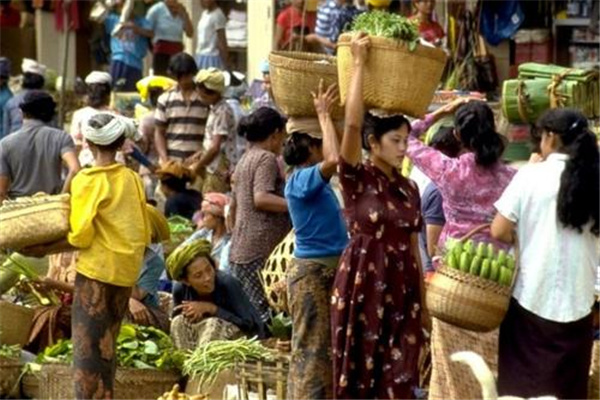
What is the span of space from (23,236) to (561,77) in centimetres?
340

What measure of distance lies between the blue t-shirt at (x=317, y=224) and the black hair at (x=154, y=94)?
320 inches

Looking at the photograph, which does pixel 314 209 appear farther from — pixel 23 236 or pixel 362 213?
pixel 23 236

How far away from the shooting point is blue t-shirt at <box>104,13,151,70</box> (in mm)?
19844

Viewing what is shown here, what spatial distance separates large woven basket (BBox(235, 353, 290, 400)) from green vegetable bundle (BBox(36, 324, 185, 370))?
0.80 metres

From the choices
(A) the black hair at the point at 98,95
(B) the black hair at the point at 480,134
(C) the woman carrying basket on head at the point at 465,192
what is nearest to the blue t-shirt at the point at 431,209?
(C) the woman carrying basket on head at the point at 465,192

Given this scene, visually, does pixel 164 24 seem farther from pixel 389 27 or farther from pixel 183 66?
pixel 389 27

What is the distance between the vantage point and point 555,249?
9.21m

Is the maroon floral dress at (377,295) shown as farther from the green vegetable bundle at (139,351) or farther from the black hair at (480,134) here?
the green vegetable bundle at (139,351)

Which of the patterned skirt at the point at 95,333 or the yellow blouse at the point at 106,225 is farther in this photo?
the patterned skirt at the point at 95,333

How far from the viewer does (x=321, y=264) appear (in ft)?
32.9

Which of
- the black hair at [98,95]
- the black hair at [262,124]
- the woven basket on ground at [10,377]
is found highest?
the black hair at [262,124]

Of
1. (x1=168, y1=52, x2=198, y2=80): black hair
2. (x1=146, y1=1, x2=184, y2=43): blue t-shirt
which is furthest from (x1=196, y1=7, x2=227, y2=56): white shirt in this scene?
(x1=168, y1=52, x2=198, y2=80): black hair

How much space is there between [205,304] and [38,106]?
2.90 metres

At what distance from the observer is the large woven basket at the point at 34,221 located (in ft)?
34.4
